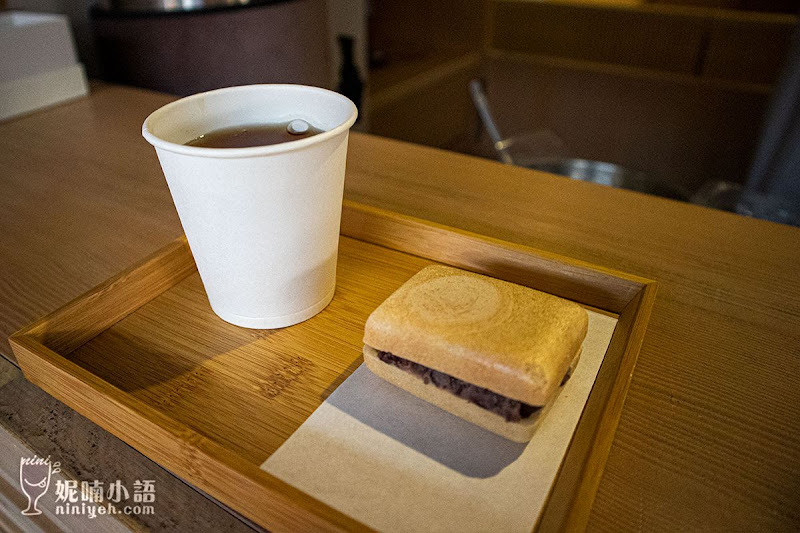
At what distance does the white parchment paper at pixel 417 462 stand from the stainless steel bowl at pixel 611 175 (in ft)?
3.14

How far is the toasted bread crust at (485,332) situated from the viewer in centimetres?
36

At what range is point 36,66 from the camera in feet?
3.58

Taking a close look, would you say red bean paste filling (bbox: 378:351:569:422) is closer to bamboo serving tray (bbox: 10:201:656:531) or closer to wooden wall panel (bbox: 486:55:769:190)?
bamboo serving tray (bbox: 10:201:656:531)

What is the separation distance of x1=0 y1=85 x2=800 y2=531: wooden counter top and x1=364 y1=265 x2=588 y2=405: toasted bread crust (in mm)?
90

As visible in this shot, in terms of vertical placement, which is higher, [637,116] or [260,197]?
[260,197]

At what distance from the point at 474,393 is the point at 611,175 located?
110cm

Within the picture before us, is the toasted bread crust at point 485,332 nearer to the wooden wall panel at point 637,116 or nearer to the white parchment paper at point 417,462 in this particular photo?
the white parchment paper at point 417,462

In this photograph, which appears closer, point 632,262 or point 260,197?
point 260,197

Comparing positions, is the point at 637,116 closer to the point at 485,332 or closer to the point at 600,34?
the point at 600,34

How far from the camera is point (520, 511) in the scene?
34cm

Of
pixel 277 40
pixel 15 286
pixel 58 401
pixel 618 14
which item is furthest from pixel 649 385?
pixel 618 14

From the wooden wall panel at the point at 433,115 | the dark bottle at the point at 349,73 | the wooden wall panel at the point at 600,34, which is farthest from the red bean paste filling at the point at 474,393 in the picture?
the wooden wall panel at the point at 600,34

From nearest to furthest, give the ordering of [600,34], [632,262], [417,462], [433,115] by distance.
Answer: [417,462] < [632,262] < [600,34] < [433,115]

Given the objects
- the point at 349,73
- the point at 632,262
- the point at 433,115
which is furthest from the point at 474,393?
the point at 433,115
